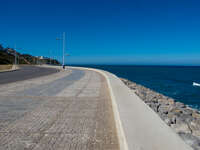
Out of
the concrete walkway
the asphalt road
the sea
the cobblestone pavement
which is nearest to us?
the concrete walkway

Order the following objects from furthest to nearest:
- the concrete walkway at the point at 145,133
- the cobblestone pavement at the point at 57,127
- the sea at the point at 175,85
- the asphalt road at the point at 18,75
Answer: the sea at the point at 175,85, the asphalt road at the point at 18,75, the cobblestone pavement at the point at 57,127, the concrete walkway at the point at 145,133

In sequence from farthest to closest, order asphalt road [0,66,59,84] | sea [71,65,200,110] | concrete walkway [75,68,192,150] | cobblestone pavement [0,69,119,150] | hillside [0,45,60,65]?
1. hillside [0,45,60,65]
2. sea [71,65,200,110]
3. asphalt road [0,66,59,84]
4. cobblestone pavement [0,69,119,150]
5. concrete walkway [75,68,192,150]

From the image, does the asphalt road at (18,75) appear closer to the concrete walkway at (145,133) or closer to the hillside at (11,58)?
the concrete walkway at (145,133)

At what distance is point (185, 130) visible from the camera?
4398 mm

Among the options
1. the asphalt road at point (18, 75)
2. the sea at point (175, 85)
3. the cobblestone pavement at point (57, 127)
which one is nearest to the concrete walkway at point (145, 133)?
the cobblestone pavement at point (57, 127)

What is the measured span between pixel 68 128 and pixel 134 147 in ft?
6.60

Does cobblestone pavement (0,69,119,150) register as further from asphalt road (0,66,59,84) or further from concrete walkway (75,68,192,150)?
asphalt road (0,66,59,84)

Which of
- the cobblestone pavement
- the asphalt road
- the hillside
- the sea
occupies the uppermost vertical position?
the hillside

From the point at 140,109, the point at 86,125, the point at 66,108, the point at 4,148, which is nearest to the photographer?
the point at 4,148

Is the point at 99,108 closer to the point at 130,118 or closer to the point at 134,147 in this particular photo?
the point at 130,118

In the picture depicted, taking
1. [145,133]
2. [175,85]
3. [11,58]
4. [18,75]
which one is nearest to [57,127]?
[145,133]

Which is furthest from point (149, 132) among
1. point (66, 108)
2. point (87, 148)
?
point (66, 108)

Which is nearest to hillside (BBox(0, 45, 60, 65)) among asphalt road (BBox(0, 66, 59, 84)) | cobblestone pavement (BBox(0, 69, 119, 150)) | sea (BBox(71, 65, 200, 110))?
sea (BBox(71, 65, 200, 110))

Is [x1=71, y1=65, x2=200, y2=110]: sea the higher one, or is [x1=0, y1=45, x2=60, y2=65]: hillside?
[x1=0, y1=45, x2=60, y2=65]: hillside
